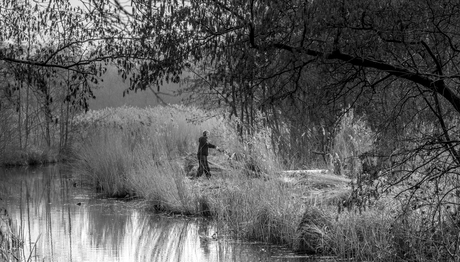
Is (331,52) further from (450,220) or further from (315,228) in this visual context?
(315,228)

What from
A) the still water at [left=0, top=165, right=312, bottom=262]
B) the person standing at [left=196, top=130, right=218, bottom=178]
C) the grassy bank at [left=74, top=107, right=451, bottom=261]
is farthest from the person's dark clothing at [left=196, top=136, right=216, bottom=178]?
the still water at [left=0, top=165, right=312, bottom=262]

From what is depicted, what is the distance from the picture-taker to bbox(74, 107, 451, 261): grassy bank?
8.99 metres

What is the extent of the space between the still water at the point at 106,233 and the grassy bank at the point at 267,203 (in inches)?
14.8

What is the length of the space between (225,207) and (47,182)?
10.1 m

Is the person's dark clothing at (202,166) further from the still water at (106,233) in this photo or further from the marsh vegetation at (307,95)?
the still water at (106,233)

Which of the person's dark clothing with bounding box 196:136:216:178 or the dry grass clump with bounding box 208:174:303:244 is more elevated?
the person's dark clothing with bounding box 196:136:216:178

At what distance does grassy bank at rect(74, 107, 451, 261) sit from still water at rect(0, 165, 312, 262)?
1.24 ft

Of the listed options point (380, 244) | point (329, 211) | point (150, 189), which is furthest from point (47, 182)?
point (380, 244)

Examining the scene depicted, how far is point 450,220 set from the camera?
8.26m

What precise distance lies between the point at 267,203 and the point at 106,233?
3.25 m

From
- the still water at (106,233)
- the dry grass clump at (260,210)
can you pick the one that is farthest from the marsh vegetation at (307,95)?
the still water at (106,233)

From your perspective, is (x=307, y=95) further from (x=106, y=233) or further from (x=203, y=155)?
(x=203, y=155)

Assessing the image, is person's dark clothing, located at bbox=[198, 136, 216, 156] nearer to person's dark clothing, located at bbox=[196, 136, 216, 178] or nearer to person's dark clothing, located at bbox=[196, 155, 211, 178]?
person's dark clothing, located at bbox=[196, 136, 216, 178]

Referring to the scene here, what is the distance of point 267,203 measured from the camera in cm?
1109
